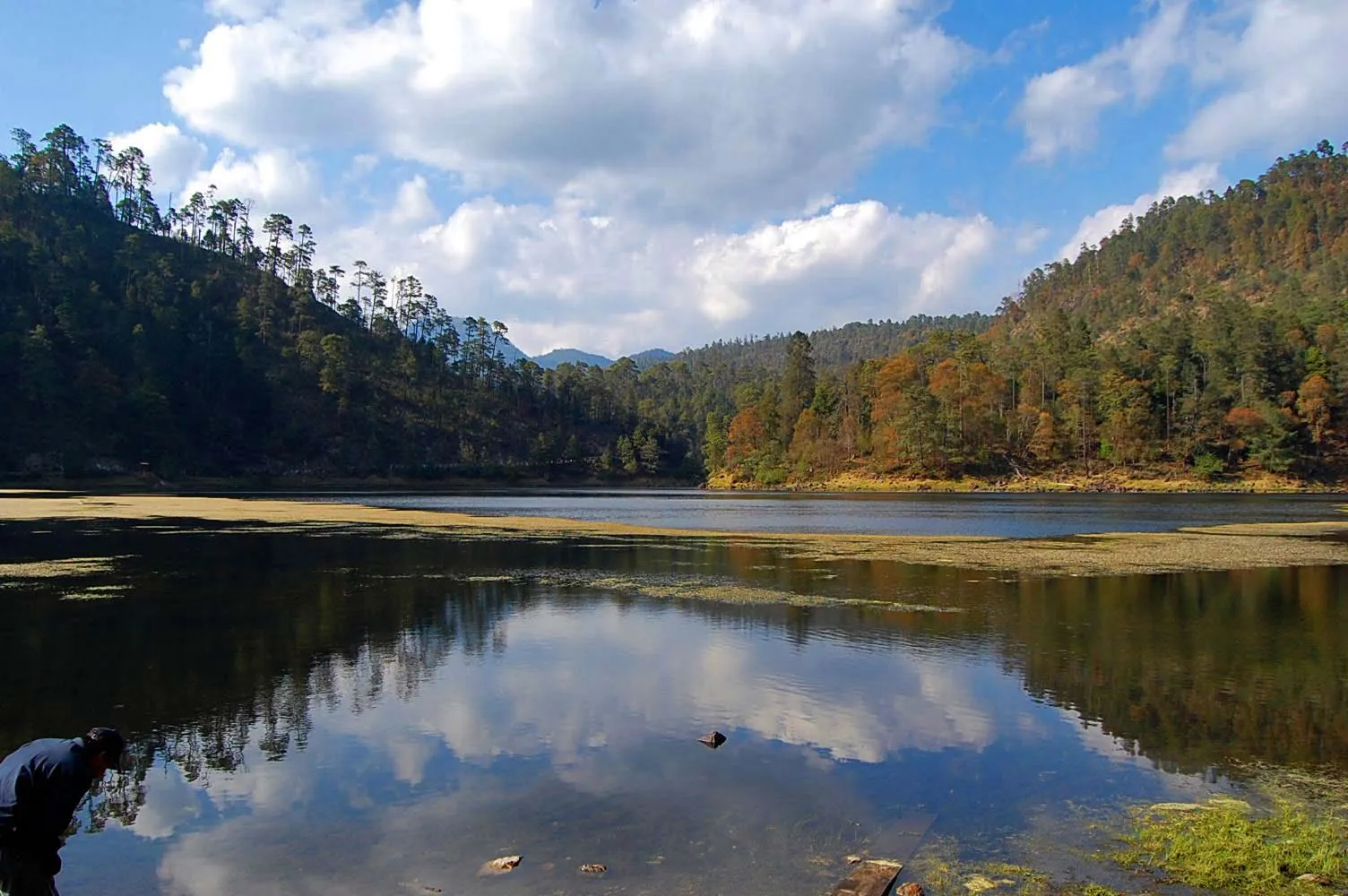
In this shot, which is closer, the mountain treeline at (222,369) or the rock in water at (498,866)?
the rock in water at (498,866)

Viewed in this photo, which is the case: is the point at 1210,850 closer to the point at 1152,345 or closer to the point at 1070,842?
the point at 1070,842

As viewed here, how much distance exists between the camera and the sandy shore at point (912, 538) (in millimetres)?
35812

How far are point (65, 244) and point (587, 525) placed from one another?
5489 inches

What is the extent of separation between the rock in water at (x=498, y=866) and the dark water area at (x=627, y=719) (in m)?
0.11

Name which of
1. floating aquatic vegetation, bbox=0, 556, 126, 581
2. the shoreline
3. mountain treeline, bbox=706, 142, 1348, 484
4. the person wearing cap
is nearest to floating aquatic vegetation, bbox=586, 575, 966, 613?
floating aquatic vegetation, bbox=0, 556, 126, 581

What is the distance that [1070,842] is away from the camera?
364 inches

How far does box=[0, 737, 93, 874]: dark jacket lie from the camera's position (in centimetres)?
592

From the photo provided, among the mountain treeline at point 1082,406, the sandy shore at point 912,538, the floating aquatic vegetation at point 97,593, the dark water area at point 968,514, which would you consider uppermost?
the mountain treeline at point 1082,406

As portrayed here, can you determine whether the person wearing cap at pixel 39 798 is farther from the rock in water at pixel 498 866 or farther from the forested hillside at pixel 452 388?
the forested hillside at pixel 452 388

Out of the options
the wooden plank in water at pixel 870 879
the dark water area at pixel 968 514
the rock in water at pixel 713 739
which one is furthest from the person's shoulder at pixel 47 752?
the dark water area at pixel 968 514

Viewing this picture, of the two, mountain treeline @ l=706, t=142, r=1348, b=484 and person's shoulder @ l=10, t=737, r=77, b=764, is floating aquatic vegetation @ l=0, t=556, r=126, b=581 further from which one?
mountain treeline @ l=706, t=142, r=1348, b=484

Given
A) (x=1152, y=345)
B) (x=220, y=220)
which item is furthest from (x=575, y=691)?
(x=220, y=220)

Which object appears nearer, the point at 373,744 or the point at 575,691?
the point at 373,744

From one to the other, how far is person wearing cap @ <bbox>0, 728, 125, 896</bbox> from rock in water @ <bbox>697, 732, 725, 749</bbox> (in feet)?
26.6
